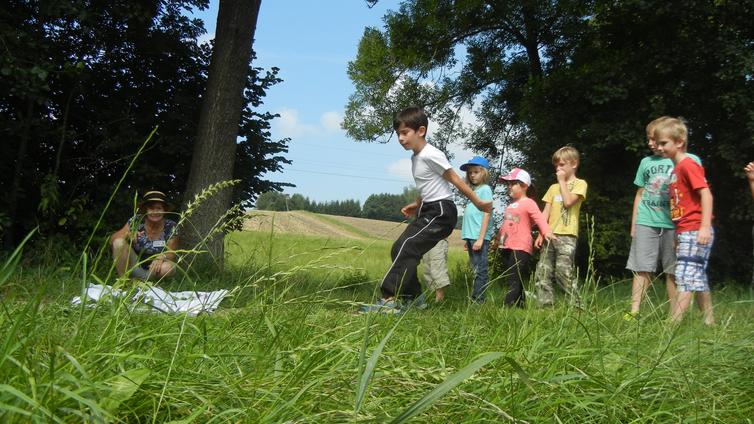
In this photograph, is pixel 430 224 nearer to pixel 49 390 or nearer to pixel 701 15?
pixel 49 390

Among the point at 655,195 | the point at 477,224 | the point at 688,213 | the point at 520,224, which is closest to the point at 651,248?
the point at 655,195

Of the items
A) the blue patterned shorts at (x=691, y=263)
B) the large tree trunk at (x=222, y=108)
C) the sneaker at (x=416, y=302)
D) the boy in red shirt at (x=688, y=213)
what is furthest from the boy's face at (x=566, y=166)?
the large tree trunk at (x=222, y=108)

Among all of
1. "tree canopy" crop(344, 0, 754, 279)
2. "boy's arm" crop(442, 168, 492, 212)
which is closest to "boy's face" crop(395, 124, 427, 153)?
"boy's arm" crop(442, 168, 492, 212)

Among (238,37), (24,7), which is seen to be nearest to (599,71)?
(238,37)

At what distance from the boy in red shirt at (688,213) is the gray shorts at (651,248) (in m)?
0.28

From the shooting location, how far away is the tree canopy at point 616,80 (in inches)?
447

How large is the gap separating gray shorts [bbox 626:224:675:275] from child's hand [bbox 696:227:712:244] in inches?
21.7

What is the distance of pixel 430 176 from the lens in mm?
5086

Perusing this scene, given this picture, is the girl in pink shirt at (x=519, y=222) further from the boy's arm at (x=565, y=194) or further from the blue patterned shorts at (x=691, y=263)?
the blue patterned shorts at (x=691, y=263)

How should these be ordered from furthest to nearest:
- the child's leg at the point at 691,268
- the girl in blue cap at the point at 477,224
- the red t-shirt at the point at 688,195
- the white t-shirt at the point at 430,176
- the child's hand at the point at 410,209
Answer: the girl in blue cap at the point at 477,224
the child's hand at the point at 410,209
the white t-shirt at the point at 430,176
the red t-shirt at the point at 688,195
the child's leg at the point at 691,268

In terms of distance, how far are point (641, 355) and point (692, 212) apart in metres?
2.88

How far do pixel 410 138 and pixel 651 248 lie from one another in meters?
2.08

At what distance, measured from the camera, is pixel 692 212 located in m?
4.78

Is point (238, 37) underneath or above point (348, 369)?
above
